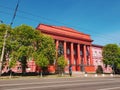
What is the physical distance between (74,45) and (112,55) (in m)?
12.8

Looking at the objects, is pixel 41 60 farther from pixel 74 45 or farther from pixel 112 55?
pixel 112 55

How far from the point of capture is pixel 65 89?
1380cm

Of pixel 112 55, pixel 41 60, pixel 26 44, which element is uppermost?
pixel 26 44

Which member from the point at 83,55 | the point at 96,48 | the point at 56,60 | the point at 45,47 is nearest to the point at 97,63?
the point at 96,48

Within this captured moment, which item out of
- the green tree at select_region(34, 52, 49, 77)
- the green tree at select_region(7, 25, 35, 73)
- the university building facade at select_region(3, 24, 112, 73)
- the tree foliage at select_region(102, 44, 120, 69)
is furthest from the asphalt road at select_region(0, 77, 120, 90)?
the tree foliage at select_region(102, 44, 120, 69)

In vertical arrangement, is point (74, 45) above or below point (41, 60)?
above

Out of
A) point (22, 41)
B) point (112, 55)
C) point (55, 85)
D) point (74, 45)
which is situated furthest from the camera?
point (74, 45)

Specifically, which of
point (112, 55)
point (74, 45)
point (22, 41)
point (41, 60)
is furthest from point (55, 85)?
point (74, 45)

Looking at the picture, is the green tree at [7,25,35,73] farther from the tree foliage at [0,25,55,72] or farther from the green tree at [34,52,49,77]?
the green tree at [34,52,49,77]

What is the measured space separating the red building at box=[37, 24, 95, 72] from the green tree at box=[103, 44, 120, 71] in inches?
212

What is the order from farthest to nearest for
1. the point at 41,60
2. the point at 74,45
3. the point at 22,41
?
1. the point at 74,45
2. the point at 22,41
3. the point at 41,60

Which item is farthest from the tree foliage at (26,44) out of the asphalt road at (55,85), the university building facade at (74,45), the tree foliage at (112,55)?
the tree foliage at (112,55)

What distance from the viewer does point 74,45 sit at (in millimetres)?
67625

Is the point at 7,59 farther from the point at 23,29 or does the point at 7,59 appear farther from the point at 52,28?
the point at 52,28
